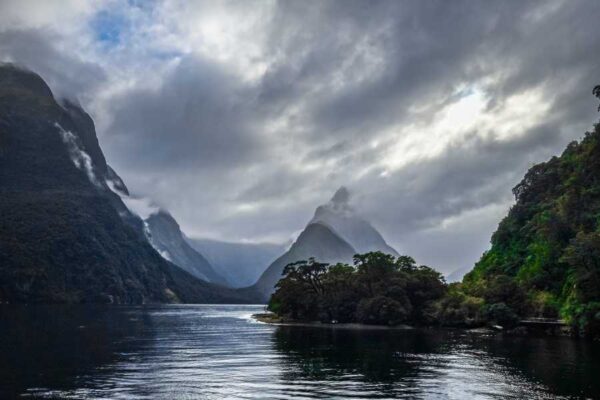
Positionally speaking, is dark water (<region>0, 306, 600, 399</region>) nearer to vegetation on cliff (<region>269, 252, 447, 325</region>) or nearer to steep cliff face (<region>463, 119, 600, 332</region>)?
steep cliff face (<region>463, 119, 600, 332</region>)

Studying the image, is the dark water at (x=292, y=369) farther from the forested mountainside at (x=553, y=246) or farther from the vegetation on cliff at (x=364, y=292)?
the vegetation on cliff at (x=364, y=292)

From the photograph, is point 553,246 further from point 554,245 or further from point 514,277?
point 514,277

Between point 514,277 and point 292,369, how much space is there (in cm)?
11946

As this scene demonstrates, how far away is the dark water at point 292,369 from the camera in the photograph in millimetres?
49094

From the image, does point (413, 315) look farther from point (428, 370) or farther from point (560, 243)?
point (428, 370)

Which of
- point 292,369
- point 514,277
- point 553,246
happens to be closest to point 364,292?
point 514,277

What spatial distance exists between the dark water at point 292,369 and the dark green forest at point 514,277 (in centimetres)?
2212

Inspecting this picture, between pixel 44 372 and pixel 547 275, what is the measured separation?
12803 cm

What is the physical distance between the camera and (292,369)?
211 ft

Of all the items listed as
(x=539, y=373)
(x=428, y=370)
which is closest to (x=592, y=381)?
(x=539, y=373)

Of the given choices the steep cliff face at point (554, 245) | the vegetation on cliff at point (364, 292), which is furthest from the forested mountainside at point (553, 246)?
the vegetation on cliff at point (364, 292)

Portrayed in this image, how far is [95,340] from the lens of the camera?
98.6 meters

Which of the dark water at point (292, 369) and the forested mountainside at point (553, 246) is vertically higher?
the forested mountainside at point (553, 246)

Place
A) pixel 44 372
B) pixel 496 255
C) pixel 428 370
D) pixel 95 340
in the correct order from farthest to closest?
pixel 496 255
pixel 95 340
pixel 428 370
pixel 44 372
